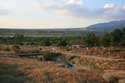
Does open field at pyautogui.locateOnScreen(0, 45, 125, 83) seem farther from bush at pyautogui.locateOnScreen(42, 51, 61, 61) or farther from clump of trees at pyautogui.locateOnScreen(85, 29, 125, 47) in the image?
clump of trees at pyautogui.locateOnScreen(85, 29, 125, 47)

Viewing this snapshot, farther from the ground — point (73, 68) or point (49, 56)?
point (73, 68)

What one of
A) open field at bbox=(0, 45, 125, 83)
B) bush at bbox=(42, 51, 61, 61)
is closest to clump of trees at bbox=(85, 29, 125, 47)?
open field at bbox=(0, 45, 125, 83)

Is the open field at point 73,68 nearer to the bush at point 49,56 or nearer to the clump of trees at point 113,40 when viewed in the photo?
the bush at point 49,56

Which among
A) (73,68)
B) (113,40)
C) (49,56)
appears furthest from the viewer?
(113,40)

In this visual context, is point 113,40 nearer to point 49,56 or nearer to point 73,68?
point 49,56

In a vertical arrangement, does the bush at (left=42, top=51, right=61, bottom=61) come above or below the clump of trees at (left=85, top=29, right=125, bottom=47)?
below

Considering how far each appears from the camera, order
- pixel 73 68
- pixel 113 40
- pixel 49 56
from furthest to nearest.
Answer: pixel 113 40
pixel 49 56
pixel 73 68

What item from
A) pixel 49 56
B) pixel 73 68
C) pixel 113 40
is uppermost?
pixel 113 40

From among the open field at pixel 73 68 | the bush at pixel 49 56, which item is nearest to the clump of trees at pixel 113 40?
the open field at pixel 73 68

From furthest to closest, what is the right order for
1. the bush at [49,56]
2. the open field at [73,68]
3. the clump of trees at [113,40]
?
the clump of trees at [113,40], the bush at [49,56], the open field at [73,68]

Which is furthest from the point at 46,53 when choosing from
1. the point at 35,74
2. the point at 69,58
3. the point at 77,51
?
the point at 35,74

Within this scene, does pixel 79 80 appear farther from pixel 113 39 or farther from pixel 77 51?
pixel 113 39

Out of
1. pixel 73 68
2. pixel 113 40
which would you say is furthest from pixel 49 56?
pixel 113 40

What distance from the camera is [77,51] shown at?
319ft
